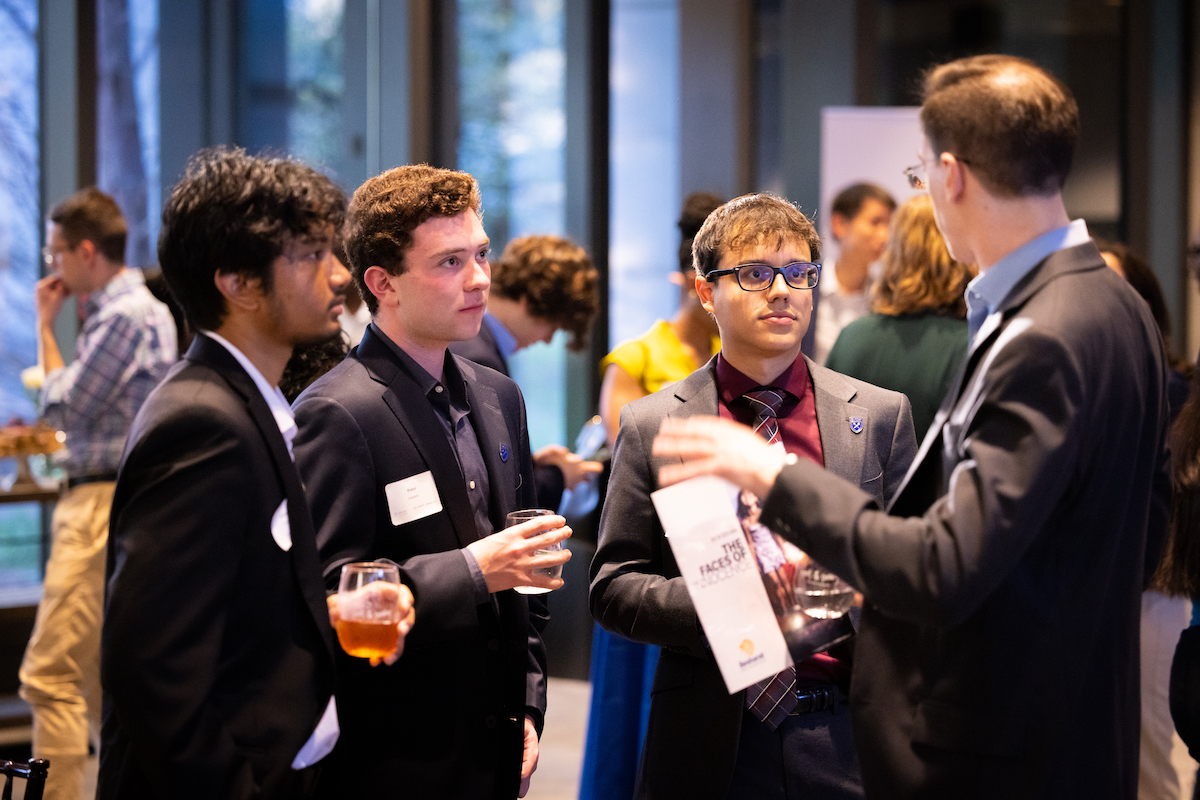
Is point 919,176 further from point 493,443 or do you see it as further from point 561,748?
point 561,748

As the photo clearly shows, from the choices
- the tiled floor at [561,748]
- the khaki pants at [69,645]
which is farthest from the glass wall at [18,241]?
the khaki pants at [69,645]

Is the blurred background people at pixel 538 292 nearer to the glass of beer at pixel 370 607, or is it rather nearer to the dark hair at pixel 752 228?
the dark hair at pixel 752 228

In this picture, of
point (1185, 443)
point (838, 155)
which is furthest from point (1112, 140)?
point (1185, 443)

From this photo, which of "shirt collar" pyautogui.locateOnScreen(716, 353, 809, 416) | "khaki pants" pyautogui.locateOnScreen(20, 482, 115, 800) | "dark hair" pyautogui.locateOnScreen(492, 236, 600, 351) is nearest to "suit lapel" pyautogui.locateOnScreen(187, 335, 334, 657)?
"shirt collar" pyautogui.locateOnScreen(716, 353, 809, 416)

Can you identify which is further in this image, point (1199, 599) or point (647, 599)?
point (1199, 599)

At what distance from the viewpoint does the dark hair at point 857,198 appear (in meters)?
4.52

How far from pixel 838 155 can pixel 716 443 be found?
3650 mm

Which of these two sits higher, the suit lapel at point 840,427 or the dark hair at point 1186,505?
the suit lapel at point 840,427

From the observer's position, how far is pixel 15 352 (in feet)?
18.1

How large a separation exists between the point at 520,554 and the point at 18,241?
15.7 ft

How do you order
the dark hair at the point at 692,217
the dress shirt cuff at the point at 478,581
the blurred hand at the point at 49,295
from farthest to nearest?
the blurred hand at the point at 49,295, the dark hair at the point at 692,217, the dress shirt cuff at the point at 478,581

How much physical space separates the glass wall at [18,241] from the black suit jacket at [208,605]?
4.49m

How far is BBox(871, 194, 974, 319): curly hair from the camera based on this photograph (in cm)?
294

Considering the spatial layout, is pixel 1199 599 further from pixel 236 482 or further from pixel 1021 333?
pixel 236 482
